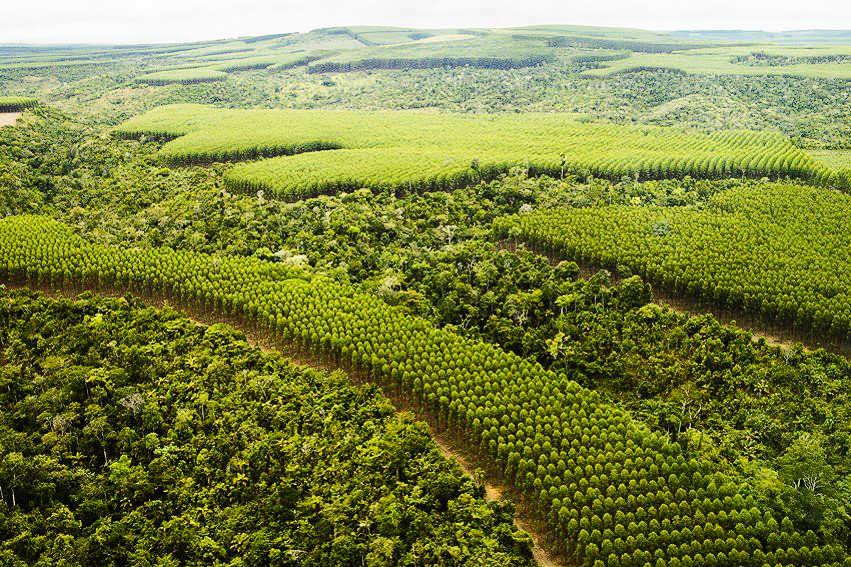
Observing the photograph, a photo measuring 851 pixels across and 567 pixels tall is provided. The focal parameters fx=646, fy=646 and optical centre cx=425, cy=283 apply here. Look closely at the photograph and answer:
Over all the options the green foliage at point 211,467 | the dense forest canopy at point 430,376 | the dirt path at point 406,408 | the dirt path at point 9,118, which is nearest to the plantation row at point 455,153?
the dense forest canopy at point 430,376

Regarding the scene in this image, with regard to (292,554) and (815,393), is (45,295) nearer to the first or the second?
(292,554)

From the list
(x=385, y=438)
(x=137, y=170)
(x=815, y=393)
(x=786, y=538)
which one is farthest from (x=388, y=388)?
(x=137, y=170)

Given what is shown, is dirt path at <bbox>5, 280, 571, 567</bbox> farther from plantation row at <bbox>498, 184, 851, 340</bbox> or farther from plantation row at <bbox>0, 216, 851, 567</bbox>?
plantation row at <bbox>498, 184, 851, 340</bbox>

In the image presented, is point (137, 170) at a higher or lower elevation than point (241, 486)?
higher

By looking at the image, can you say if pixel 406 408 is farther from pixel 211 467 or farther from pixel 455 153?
pixel 455 153

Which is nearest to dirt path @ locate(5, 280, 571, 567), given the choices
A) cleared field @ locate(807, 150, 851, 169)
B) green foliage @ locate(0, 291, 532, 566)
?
green foliage @ locate(0, 291, 532, 566)
